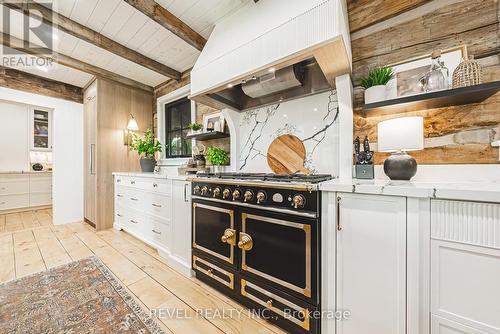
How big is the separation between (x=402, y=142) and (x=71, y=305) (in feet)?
8.75

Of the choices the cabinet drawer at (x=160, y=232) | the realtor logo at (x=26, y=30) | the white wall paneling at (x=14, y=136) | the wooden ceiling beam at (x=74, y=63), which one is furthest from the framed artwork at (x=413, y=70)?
the white wall paneling at (x=14, y=136)

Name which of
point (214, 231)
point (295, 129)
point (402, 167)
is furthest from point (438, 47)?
point (214, 231)

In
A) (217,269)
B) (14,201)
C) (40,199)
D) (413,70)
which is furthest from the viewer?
(40,199)

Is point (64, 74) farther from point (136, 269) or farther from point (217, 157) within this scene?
point (136, 269)

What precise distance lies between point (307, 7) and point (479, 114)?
1.28m

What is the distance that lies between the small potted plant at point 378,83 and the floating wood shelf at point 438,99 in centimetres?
8

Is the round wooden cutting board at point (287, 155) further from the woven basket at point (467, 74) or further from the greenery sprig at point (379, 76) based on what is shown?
the woven basket at point (467, 74)

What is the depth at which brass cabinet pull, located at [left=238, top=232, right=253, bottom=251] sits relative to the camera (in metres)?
1.44

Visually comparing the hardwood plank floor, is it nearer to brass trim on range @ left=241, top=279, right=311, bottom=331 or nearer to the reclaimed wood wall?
brass trim on range @ left=241, top=279, right=311, bottom=331

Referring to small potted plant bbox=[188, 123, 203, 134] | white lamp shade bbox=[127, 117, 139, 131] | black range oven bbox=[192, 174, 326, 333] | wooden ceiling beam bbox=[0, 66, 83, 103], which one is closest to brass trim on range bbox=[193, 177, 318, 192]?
black range oven bbox=[192, 174, 326, 333]

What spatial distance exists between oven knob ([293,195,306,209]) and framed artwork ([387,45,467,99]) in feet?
3.49

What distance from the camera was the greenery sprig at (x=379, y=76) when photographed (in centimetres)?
142

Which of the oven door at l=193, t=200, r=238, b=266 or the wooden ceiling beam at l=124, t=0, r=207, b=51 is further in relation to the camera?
the wooden ceiling beam at l=124, t=0, r=207, b=51

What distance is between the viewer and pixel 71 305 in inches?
60.0
